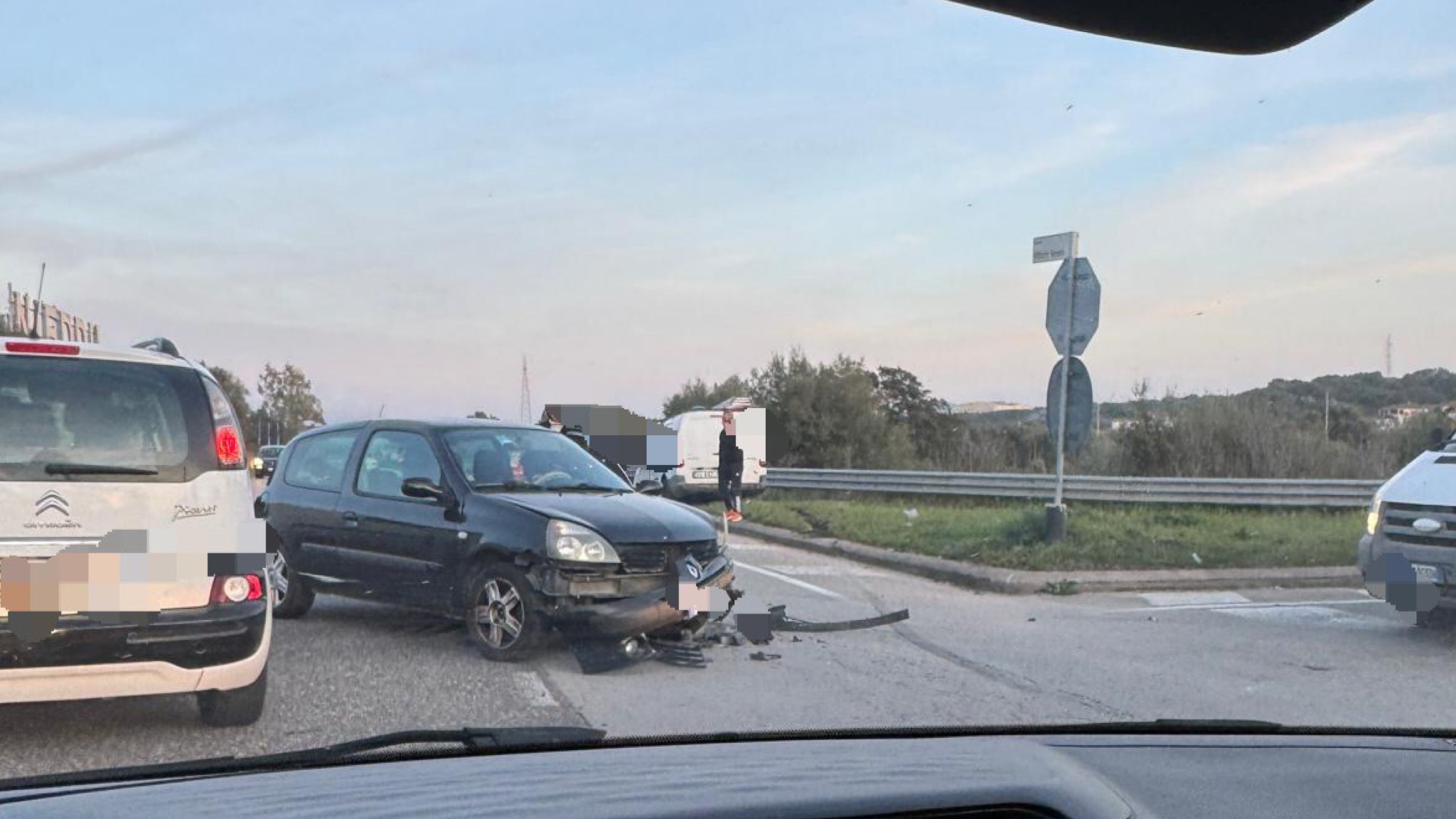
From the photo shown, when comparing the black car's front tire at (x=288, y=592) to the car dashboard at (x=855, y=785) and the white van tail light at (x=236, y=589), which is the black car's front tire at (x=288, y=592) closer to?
the white van tail light at (x=236, y=589)

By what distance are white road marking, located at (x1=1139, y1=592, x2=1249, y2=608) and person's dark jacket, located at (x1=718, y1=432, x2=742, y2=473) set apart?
16.9 feet

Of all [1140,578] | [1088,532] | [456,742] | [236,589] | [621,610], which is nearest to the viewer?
[456,742]

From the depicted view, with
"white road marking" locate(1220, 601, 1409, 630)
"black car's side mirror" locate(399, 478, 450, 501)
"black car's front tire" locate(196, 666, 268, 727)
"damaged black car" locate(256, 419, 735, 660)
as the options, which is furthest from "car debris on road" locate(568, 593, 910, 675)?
"white road marking" locate(1220, 601, 1409, 630)

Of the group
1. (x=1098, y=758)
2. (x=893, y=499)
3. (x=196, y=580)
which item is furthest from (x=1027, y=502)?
(x=1098, y=758)

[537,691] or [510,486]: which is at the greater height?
[510,486]

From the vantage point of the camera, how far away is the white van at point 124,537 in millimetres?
4383

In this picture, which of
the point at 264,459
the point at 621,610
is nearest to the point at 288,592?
the point at 621,610

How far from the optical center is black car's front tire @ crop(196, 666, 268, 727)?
504 cm

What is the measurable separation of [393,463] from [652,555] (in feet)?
6.92

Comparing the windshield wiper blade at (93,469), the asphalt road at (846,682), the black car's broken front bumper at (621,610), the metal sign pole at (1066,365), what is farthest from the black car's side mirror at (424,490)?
the metal sign pole at (1066,365)

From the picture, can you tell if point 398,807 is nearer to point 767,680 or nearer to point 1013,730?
point 1013,730

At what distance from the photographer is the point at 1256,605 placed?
984 cm

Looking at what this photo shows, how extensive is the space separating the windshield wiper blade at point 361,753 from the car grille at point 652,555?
3.94 m

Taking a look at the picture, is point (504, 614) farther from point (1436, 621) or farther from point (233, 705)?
point (1436, 621)
